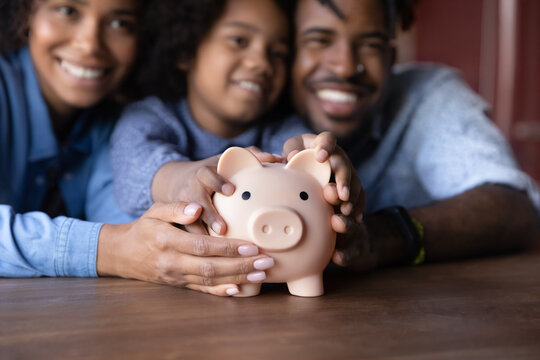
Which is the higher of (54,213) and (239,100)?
(239,100)

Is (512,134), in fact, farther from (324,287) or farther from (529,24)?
(324,287)

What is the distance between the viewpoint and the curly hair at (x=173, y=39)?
4.13 ft

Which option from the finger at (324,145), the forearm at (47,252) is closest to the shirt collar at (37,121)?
the forearm at (47,252)

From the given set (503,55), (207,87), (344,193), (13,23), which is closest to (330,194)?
(344,193)

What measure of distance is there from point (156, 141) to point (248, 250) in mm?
485

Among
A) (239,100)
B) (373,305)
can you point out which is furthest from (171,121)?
(373,305)

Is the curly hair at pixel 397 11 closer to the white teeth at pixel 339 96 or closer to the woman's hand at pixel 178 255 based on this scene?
the white teeth at pixel 339 96

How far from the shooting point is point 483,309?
2.50 ft

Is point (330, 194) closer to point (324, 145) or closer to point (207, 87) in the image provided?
point (324, 145)

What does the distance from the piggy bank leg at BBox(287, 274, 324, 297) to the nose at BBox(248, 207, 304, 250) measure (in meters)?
0.08

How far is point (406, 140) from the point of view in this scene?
1446 mm

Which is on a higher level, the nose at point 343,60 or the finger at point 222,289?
the nose at point 343,60

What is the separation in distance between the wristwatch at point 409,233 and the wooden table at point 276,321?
0.40 feet

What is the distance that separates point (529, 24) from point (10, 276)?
3.47 meters
